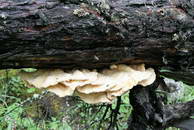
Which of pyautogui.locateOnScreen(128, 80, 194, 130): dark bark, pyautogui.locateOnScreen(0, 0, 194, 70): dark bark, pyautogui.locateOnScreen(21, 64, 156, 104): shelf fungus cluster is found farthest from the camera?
pyautogui.locateOnScreen(128, 80, 194, 130): dark bark

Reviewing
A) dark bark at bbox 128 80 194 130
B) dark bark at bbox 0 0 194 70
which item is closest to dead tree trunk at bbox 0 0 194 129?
dark bark at bbox 0 0 194 70

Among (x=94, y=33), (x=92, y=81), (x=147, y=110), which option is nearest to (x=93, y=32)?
(x=94, y=33)

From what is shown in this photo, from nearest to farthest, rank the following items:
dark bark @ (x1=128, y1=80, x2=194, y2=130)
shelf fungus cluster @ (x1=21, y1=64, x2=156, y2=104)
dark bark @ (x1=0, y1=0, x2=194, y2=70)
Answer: dark bark @ (x1=0, y1=0, x2=194, y2=70) < shelf fungus cluster @ (x1=21, y1=64, x2=156, y2=104) < dark bark @ (x1=128, y1=80, x2=194, y2=130)

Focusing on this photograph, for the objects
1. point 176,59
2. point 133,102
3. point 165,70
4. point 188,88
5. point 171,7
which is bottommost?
point 188,88

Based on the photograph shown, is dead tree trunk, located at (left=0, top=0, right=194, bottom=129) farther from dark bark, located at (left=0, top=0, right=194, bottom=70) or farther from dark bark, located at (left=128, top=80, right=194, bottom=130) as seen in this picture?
dark bark, located at (left=128, top=80, right=194, bottom=130)

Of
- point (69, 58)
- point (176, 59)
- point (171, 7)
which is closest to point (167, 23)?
point (171, 7)

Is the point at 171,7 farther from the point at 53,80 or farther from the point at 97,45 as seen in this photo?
the point at 53,80
